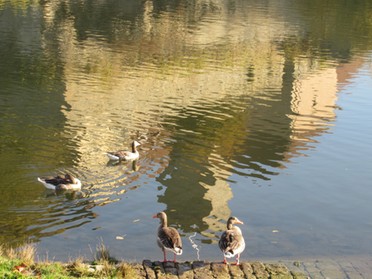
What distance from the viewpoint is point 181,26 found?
2416 inches

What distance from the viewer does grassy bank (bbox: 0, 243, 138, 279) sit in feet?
44.6

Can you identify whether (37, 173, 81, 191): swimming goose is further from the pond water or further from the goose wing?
the goose wing

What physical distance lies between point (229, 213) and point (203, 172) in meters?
3.55

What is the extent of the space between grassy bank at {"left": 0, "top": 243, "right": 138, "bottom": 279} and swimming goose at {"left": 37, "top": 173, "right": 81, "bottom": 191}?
195 inches

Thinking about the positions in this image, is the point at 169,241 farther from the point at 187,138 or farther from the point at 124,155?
the point at 187,138

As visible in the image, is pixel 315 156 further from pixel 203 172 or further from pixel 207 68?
pixel 207 68

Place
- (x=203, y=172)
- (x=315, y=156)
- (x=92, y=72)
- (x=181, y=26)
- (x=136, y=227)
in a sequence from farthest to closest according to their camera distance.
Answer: (x=181, y=26) < (x=92, y=72) < (x=315, y=156) < (x=203, y=172) < (x=136, y=227)

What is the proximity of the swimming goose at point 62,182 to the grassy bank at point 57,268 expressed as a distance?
496cm

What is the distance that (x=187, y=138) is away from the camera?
27969 mm

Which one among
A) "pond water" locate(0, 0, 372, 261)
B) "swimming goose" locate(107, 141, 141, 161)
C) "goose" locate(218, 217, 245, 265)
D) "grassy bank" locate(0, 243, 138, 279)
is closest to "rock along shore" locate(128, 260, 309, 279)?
"goose" locate(218, 217, 245, 265)

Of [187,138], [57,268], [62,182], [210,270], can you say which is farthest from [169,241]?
[187,138]

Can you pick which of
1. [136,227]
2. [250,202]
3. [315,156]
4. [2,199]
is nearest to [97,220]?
[136,227]

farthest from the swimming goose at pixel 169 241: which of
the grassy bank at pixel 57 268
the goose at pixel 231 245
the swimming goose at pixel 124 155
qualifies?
the swimming goose at pixel 124 155

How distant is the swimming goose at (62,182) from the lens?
2064 cm
